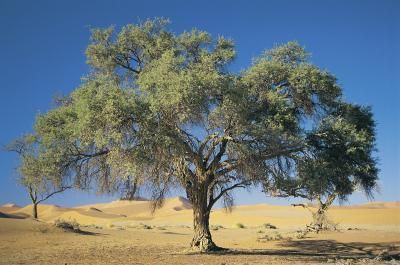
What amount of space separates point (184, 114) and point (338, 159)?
338 inches

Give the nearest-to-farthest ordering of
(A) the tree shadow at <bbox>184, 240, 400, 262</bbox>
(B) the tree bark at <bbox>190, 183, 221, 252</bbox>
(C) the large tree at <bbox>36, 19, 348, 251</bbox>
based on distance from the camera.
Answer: (C) the large tree at <bbox>36, 19, 348, 251</bbox>
(B) the tree bark at <bbox>190, 183, 221, 252</bbox>
(A) the tree shadow at <bbox>184, 240, 400, 262</bbox>

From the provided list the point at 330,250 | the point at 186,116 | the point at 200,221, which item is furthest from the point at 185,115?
the point at 330,250

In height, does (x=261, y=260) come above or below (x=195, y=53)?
below

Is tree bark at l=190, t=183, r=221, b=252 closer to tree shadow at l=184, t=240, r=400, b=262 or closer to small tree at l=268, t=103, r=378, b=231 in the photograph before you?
tree shadow at l=184, t=240, r=400, b=262

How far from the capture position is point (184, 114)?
18938 mm

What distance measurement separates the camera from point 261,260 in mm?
20578

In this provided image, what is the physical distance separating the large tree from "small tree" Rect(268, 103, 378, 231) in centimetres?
85

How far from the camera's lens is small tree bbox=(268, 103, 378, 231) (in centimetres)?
2206

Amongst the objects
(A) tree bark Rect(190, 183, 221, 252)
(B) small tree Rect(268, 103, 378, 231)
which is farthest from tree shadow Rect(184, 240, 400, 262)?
(B) small tree Rect(268, 103, 378, 231)

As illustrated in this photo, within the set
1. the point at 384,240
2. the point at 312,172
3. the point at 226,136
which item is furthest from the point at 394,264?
the point at 384,240

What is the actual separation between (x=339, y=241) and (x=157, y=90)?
18.2 m

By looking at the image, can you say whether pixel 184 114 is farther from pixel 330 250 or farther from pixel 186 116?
pixel 330 250

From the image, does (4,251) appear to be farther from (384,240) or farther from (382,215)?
(382,215)

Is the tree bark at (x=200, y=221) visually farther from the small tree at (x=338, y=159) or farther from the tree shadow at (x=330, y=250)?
the small tree at (x=338, y=159)
